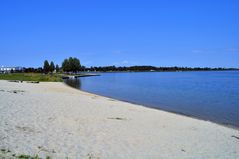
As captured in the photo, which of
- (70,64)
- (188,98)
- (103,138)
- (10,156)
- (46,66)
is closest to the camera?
(10,156)

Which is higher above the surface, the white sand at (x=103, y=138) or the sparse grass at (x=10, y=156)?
the sparse grass at (x=10, y=156)

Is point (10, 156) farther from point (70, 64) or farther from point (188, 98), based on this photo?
point (70, 64)

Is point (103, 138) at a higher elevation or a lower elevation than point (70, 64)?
lower

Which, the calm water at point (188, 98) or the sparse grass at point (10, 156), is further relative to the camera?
the calm water at point (188, 98)

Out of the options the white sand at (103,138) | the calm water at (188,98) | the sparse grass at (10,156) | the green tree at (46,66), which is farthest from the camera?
the green tree at (46,66)

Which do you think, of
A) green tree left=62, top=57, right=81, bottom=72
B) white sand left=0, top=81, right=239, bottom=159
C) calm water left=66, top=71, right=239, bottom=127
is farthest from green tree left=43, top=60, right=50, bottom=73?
white sand left=0, top=81, right=239, bottom=159

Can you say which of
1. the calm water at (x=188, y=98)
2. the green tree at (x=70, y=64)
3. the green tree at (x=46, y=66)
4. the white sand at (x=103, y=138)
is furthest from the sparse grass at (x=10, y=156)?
the green tree at (x=70, y=64)

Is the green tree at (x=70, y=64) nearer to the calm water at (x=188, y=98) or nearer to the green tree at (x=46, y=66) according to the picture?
the green tree at (x=46, y=66)

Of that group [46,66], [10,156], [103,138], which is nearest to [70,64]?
[46,66]

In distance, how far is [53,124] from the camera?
14.4 meters

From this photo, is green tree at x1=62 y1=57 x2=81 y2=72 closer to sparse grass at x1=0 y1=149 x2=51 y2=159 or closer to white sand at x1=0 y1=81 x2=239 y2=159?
white sand at x1=0 y1=81 x2=239 y2=159

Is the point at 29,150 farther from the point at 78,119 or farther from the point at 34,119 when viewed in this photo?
the point at 78,119

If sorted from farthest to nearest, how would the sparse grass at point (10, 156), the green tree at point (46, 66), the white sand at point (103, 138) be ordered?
1. the green tree at point (46, 66)
2. the white sand at point (103, 138)
3. the sparse grass at point (10, 156)

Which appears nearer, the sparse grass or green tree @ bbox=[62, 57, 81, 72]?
the sparse grass
